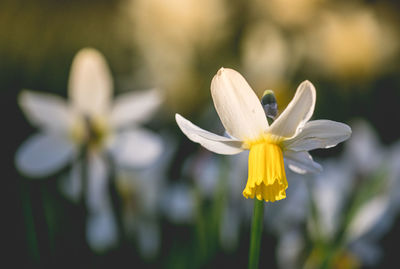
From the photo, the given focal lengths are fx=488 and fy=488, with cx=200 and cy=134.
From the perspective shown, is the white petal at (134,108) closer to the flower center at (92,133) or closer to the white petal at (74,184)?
the flower center at (92,133)

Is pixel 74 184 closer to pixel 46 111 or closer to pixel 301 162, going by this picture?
pixel 46 111

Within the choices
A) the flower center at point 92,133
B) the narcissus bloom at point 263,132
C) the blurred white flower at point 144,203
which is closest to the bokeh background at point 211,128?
the blurred white flower at point 144,203

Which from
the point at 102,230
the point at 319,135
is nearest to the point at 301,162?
the point at 319,135

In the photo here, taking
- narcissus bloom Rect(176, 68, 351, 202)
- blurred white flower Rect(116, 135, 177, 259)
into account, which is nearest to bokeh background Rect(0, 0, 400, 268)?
blurred white flower Rect(116, 135, 177, 259)

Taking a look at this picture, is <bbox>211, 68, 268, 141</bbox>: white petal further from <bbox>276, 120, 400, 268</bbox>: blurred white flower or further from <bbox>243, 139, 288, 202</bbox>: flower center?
<bbox>276, 120, 400, 268</bbox>: blurred white flower

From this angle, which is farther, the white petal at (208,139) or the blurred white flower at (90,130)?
the blurred white flower at (90,130)
